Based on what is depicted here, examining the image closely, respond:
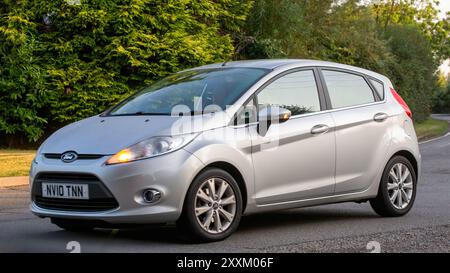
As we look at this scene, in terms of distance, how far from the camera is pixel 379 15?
64812 mm

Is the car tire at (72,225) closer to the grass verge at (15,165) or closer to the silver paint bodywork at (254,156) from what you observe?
the silver paint bodywork at (254,156)

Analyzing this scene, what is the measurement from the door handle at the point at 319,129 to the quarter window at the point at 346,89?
1.33 feet

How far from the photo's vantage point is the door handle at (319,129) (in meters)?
8.02

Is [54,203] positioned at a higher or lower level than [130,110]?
lower

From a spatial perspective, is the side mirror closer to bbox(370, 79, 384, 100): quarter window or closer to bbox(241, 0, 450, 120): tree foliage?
bbox(370, 79, 384, 100): quarter window

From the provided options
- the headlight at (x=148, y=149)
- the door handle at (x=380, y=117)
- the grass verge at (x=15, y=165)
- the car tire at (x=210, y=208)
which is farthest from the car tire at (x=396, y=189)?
the grass verge at (x=15, y=165)

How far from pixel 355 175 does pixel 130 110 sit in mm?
2409

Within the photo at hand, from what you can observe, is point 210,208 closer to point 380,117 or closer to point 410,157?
point 380,117

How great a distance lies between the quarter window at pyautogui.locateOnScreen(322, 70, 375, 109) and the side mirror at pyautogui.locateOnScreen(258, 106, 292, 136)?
2.99ft

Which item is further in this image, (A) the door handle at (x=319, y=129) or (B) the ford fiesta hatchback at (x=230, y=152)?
(A) the door handle at (x=319, y=129)

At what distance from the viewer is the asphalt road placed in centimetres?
685

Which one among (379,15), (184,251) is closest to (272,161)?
(184,251)
